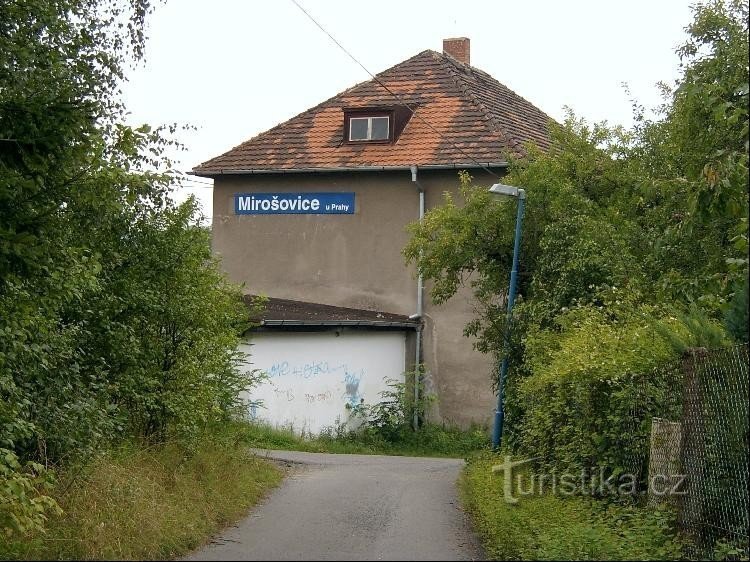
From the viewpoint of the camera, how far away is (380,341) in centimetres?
2902

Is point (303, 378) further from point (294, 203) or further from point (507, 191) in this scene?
point (507, 191)

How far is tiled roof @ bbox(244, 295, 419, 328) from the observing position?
90.2 ft

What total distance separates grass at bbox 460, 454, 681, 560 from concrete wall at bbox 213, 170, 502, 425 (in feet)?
53.4


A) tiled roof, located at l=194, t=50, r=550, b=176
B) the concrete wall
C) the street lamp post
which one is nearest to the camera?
the street lamp post

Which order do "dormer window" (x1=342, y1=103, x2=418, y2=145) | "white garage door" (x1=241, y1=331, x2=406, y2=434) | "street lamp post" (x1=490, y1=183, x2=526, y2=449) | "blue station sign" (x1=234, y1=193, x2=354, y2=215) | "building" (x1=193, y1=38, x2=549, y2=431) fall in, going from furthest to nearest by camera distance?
"dormer window" (x1=342, y1=103, x2=418, y2=145), "blue station sign" (x1=234, y1=193, x2=354, y2=215), "building" (x1=193, y1=38, x2=549, y2=431), "white garage door" (x1=241, y1=331, x2=406, y2=434), "street lamp post" (x1=490, y1=183, x2=526, y2=449)

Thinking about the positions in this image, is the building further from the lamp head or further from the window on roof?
the lamp head

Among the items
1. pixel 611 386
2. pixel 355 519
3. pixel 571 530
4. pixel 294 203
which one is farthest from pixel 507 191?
pixel 294 203

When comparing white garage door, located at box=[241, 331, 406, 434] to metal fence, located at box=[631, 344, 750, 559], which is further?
white garage door, located at box=[241, 331, 406, 434]

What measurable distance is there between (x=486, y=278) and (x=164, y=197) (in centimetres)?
1023

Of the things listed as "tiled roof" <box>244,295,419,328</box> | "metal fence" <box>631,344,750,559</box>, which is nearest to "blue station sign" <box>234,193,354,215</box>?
"tiled roof" <box>244,295,419,328</box>

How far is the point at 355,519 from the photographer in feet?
40.5

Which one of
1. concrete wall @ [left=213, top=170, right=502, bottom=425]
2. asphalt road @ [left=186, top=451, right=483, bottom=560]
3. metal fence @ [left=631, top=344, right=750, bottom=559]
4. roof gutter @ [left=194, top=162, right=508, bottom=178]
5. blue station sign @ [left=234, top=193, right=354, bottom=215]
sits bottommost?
asphalt road @ [left=186, top=451, right=483, bottom=560]

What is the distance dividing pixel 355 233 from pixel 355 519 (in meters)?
18.5

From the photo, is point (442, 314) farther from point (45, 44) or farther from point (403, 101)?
point (45, 44)
